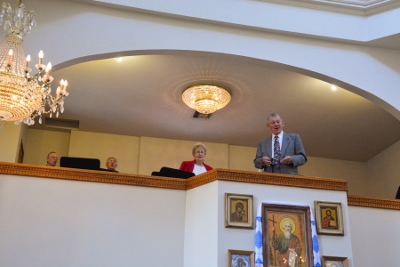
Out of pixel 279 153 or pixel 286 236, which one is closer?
pixel 286 236

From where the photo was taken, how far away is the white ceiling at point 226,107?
840 cm

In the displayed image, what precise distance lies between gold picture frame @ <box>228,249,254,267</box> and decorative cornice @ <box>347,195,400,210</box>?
1.84m

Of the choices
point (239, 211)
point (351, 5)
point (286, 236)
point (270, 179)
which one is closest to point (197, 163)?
point (270, 179)

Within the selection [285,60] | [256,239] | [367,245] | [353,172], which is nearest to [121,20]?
[285,60]

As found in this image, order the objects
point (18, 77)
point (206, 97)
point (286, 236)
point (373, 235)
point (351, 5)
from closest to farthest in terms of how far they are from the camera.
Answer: point (286, 236) → point (18, 77) → point (373, 235) → point (351, 5) → point (206, 97)

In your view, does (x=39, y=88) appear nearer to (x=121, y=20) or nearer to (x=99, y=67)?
(x=121, y=20)

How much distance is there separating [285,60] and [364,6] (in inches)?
62.2

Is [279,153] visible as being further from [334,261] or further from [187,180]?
[334,261]

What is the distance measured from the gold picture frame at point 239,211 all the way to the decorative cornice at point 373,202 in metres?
1.68

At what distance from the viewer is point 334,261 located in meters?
5.22

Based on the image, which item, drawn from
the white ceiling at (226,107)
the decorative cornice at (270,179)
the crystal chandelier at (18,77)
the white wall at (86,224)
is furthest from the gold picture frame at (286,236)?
the white ceiling at (226,107)

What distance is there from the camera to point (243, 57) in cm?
746

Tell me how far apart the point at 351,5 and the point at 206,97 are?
9.35 ft

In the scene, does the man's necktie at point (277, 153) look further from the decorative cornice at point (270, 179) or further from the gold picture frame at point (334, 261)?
the gold picture frame at point (334, 261)
